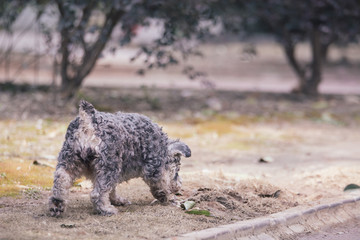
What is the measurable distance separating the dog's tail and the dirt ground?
2.61ft

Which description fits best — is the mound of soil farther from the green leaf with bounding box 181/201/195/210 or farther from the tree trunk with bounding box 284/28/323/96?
the tree trunk with bounding box 284/28/323/96

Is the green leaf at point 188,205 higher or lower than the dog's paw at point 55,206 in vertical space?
lower

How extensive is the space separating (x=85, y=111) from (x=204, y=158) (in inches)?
135

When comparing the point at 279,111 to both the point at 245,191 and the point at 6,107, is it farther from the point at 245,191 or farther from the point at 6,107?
the point at 245,191

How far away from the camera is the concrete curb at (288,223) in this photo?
502 cm

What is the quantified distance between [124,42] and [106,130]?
5594mm

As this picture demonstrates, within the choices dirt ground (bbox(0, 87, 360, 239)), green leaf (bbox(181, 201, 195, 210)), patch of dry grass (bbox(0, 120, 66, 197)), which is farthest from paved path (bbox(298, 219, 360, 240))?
patch of dry grass (bbox(0, 120, 66, 197))

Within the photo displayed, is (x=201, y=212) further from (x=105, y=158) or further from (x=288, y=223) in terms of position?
(x=105, y=158)

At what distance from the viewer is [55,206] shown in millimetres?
5297

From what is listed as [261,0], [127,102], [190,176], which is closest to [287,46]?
[261,0]

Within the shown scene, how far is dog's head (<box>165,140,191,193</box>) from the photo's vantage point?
6008mm

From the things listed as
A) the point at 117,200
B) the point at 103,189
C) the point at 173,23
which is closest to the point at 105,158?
the point at 103,189

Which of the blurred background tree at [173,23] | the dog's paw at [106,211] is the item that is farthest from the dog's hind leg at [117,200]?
the blurred background tree at [173,23]

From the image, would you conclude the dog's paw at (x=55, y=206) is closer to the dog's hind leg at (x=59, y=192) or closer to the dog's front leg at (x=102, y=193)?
the dog's hind leg at (x=59, y=192)
